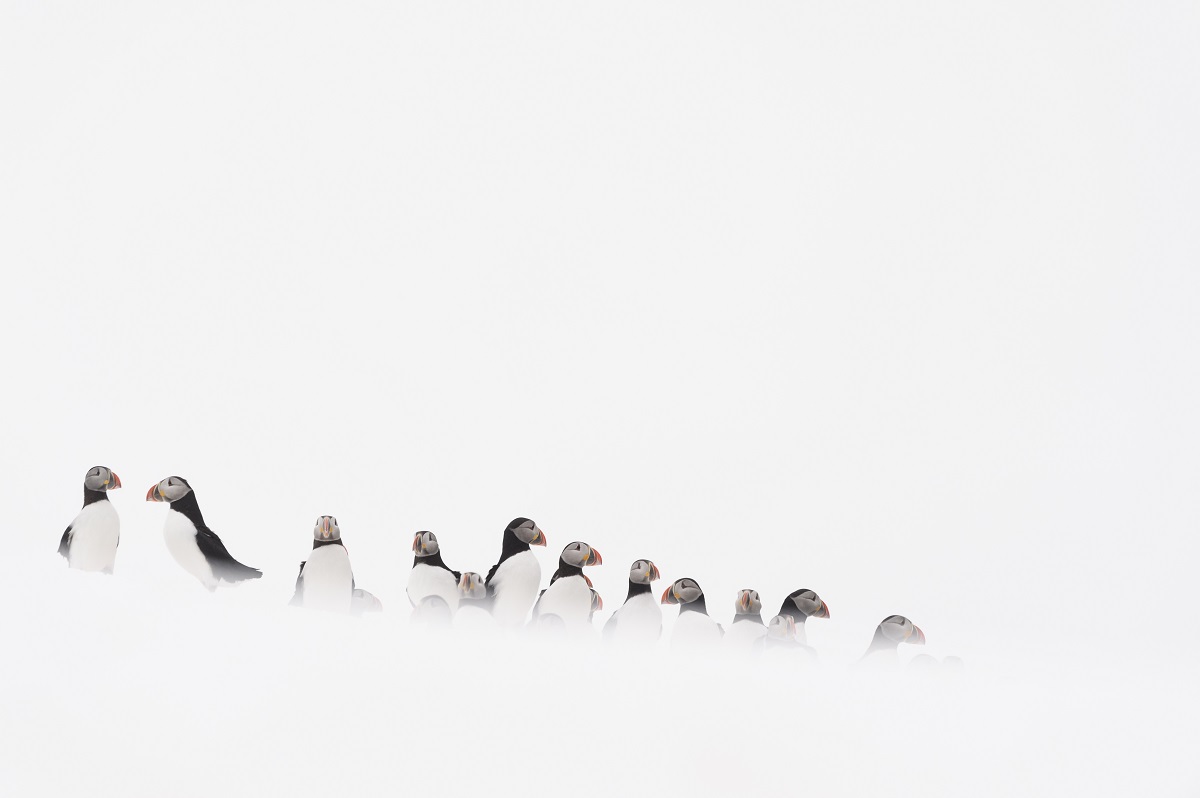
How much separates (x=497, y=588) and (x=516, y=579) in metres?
0.13

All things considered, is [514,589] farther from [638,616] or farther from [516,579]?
[638,616]

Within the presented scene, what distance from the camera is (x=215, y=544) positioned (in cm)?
716

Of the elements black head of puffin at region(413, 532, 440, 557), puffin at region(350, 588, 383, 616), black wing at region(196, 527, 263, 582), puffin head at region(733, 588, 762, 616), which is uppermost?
black head of puffin at region(413, 532, 440, 557)

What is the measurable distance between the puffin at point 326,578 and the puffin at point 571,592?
3.76ft

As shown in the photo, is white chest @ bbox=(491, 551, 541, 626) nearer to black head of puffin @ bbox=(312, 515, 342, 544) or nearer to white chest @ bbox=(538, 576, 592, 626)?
white chest @ bbox=(538, 576, 592, 626)

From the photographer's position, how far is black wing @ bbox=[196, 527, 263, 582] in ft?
23.3

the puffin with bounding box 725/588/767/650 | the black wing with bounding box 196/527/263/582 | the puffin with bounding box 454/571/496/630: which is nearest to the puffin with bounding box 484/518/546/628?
the puffin with bounding box 454/571/496/630

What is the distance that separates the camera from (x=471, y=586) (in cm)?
689

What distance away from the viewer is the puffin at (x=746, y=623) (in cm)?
732

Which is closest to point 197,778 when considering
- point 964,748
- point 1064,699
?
point 964,748

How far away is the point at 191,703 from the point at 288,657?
45 cm

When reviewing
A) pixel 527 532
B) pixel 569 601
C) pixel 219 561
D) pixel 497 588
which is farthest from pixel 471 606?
pixel 219 561

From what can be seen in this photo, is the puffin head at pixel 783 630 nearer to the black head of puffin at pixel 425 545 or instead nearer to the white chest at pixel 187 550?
the black head of puffin at pixel 425 545

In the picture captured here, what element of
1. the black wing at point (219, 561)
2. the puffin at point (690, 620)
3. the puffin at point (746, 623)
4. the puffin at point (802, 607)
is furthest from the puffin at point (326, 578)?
the puffin at point (802, 607)
